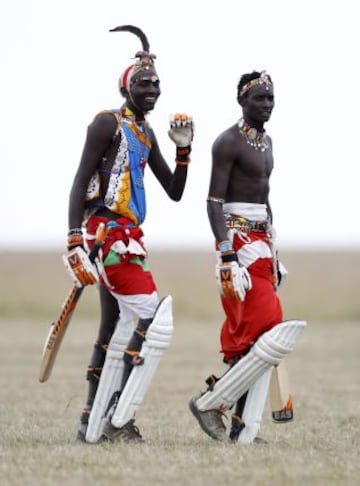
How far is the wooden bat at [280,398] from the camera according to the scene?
9.06 meters

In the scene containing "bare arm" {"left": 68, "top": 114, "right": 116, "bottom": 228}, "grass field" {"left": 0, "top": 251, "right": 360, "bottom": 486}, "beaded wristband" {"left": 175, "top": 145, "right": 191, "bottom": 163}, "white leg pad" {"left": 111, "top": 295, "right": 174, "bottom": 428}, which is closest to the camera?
"grass field" {"left": 0, "top": 251, "right": 360, "bottom": 486}

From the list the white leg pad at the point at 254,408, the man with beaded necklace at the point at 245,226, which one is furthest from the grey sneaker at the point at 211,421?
the white leg pad at the point at 254,408

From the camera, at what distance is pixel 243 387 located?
29.1 ft

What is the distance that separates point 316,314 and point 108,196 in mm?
23814

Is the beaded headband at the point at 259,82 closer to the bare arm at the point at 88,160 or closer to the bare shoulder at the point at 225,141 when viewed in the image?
the bare shoulder at the point at 225,141

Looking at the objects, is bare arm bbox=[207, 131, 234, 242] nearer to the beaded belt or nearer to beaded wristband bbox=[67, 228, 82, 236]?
the beaded belt

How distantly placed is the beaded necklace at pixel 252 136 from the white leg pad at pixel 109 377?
1.45 metres

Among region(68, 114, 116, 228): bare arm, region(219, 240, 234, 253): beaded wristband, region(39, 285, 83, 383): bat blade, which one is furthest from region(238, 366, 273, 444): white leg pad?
region(68, 114, 116, 228): bare arm

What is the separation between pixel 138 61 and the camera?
29.3ft

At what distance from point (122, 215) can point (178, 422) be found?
305 cm

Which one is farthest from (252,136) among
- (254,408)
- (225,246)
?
(254,408)

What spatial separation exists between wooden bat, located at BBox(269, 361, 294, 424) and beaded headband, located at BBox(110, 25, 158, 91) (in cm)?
219

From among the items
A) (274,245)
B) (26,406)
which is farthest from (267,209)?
(26,406)

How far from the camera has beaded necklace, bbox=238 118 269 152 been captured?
902cm
